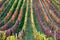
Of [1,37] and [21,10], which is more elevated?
[21,10]

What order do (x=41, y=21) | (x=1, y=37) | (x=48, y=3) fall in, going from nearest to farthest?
1. (x=1, y=37)
2. (x=41, y=21)
3. (x=48, y=3)

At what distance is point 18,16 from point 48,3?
548mm

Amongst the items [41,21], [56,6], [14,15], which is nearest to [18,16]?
[14,15]

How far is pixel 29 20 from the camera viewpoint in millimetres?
3713

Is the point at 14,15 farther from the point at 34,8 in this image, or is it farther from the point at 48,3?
the point at 48,3

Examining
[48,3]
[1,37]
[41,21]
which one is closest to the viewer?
[1,37]

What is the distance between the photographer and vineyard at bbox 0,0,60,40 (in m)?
3.53

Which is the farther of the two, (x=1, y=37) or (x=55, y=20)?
(x=55, y=20)

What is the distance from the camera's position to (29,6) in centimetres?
390

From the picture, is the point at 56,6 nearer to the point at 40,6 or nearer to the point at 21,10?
the point at 40,6

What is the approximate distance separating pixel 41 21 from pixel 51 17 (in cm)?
18

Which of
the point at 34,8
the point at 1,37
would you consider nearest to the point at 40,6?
the point at 34,8

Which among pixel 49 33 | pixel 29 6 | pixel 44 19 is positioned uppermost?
pixel 29 6

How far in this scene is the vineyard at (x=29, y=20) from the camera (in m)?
3.53
